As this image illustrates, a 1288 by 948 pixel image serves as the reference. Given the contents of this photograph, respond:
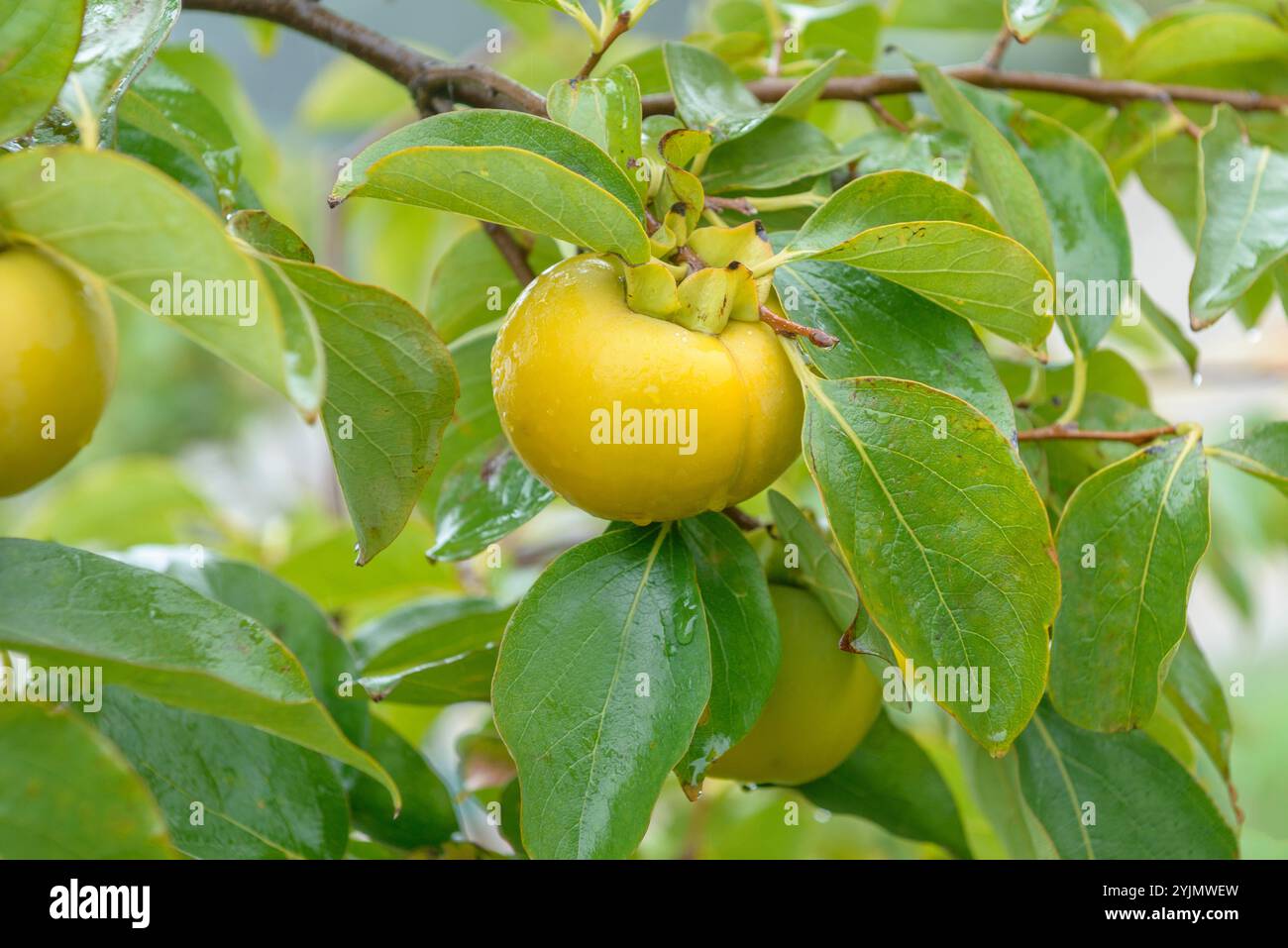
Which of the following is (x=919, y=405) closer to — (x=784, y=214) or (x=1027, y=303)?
(x=1027, y=303)

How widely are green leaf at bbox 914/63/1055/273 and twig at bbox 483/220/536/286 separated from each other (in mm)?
226

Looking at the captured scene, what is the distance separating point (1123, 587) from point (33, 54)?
457mm

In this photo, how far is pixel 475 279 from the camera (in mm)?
669

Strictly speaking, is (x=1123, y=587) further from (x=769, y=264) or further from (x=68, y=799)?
(x=68, y=799)

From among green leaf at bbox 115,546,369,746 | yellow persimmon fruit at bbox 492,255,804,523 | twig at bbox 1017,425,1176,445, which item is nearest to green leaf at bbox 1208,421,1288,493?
twig at bbox 1017,425,1176,445

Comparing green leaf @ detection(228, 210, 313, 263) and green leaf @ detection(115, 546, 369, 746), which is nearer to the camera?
green leaf @ detection(228, 210, 313, 263)

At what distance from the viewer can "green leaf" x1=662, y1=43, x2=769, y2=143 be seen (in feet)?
1.76

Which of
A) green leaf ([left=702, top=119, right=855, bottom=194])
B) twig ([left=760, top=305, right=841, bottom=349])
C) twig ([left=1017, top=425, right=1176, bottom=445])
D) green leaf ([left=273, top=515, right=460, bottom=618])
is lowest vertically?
green leaf ([left=273, top=515, right=460, bottom=618])

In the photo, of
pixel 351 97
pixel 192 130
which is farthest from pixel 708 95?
pixel 351 97

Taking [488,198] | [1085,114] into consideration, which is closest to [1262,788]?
[1085,114]

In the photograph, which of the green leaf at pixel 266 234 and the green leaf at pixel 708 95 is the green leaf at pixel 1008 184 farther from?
the green leaf at pixel 266 234

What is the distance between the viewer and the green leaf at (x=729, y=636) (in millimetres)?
481

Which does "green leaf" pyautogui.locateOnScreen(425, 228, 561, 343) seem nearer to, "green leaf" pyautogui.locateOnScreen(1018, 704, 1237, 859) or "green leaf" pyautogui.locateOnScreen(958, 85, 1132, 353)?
"green leaf" pyautogui.locateOnScreen(958, 85, 1132, 353)
